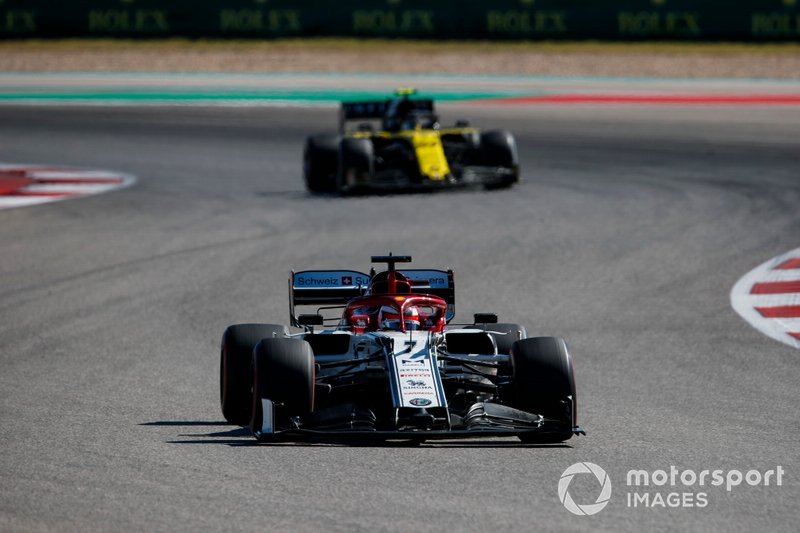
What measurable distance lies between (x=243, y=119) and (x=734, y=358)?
20618 millimetres

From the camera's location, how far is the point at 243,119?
1196 inches

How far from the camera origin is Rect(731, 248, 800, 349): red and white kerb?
11.9 m

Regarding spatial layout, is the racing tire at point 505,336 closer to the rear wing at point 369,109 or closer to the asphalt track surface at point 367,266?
the asphalt track surface at point 367,266

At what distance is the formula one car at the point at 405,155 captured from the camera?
20469 millimetres

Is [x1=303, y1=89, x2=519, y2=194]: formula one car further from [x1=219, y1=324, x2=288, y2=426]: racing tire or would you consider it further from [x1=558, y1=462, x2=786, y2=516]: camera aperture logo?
[x1=558, y1=462, x2=786, y2=516]: camera aperture logo

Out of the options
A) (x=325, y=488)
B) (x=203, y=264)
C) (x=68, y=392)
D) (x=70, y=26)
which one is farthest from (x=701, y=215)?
(x=70, y=26)

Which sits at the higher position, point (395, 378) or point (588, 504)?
point (395, 378)

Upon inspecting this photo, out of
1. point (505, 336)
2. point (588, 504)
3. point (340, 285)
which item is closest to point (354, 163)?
point (340, 285)

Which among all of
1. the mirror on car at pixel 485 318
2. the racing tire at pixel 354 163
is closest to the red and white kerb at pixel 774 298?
the mirror on car at pixel 485 318

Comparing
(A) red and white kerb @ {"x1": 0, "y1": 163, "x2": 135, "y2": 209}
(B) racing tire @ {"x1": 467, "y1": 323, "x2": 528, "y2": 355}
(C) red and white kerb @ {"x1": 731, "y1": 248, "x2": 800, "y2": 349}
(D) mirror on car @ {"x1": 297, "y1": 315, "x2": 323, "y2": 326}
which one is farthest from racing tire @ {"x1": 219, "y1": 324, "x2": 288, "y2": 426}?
(A) red and white kerb @ {"x1": 0, "y1": 163, "x2": 135, "y2": 209}

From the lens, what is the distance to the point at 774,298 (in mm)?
13102

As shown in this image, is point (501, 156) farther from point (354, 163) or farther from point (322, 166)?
A: point (322, 166)

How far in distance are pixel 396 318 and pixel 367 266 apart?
5.99 meters

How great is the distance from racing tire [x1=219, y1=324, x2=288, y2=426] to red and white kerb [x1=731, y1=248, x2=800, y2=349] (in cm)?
457
